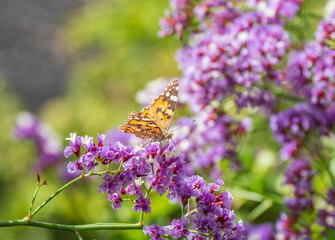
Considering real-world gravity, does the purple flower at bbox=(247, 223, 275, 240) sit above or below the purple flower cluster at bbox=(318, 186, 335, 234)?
above

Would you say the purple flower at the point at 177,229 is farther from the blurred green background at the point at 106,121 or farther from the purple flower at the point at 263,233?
the purple flower at the point at 263,233

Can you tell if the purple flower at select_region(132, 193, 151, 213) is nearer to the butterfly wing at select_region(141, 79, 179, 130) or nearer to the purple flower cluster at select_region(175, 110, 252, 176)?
the butterfly wing at select_region(141, 79, 179, 130)

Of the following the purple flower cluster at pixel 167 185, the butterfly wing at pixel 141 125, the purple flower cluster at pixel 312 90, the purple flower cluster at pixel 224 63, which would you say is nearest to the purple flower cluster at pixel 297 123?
the purple flower cluster at pixel 312 90

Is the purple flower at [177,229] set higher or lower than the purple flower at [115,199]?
lower

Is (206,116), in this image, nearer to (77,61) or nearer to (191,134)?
(191,134)

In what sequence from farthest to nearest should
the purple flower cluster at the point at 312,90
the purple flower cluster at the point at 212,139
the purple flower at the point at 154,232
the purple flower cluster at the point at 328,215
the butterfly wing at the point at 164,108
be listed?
the purple flower cluster at the point at 212,139
the purple flower cluster at the point at 328,215
the purple flower cluster at the point at 312,90
the butterfly wing at the point at 164,108
the purple flower at the point at 154,232

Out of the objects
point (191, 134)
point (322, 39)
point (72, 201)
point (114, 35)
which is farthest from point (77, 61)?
point (322, 39)

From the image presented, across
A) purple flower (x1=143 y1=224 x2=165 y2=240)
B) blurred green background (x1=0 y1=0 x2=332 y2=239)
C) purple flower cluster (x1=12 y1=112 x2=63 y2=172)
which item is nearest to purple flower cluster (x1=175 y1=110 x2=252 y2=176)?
blurred green background (x1=0 y1=0 x2=332 y2=239)
